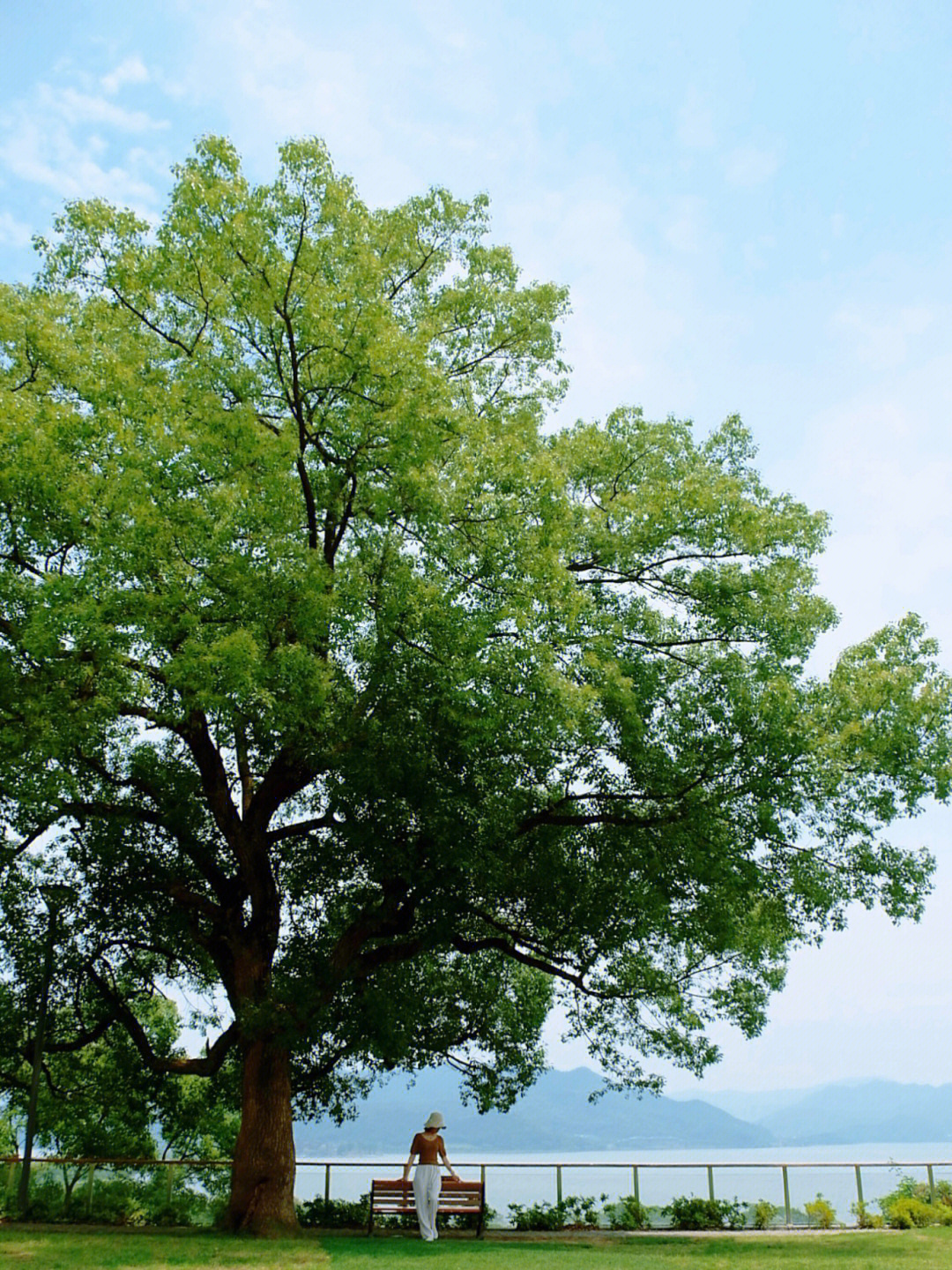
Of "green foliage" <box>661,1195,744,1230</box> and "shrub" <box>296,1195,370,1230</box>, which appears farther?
"green foliage" <box>661,1195,744,1230</box>

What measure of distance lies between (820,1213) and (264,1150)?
9.77 metres

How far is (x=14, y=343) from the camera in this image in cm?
1484

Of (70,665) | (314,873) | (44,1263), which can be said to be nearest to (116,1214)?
(314,873)

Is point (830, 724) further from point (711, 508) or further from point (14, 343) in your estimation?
point (14, 343)

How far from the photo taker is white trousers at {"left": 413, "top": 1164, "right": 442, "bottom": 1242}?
610 inches

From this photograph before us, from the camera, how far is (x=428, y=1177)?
1549 cm

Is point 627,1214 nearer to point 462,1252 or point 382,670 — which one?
point 462,1252

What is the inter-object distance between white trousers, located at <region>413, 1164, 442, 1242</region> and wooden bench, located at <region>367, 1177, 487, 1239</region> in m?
1.53

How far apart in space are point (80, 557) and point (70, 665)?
4.58 feet

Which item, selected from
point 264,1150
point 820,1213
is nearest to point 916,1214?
point 820,1213

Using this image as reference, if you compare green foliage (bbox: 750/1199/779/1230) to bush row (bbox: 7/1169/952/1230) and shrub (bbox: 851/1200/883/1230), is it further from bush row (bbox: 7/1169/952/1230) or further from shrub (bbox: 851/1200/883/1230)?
shrub (bbox: 851/1200/883/1230)

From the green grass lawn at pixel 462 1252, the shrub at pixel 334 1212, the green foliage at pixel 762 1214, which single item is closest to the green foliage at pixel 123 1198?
the shrub at pixel 334 1212

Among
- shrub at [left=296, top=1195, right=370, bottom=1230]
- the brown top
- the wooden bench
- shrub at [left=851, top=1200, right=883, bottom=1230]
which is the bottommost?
shrub at [left=851, top=1200, right=883, bottom=1230]

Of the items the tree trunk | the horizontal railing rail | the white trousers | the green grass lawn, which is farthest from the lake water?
the white trousers
